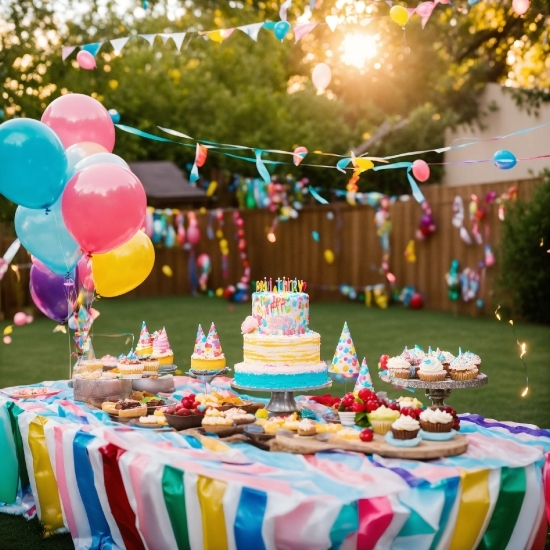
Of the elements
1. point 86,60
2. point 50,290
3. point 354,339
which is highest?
point 86,60

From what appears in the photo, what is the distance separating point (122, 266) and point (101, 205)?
3.29ft

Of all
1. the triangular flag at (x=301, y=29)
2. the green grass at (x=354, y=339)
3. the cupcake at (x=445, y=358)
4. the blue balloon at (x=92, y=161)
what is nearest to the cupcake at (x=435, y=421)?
the cupcake at (x=445, y=358)

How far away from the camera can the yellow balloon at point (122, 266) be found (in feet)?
18.8

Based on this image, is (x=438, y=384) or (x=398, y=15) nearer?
(x=438, y=384)

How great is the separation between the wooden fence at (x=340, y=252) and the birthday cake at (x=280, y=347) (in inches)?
342

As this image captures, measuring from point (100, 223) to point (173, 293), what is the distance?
14480mm

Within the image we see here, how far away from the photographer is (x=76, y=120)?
221 inches

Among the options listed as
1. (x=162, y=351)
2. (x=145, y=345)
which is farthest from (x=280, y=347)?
(x=145, y=345)

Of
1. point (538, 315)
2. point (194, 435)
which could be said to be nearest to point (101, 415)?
point (194, 435)

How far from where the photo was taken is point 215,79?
2969 centimetres

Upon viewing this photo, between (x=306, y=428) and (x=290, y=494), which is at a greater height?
(x=306, y=428)

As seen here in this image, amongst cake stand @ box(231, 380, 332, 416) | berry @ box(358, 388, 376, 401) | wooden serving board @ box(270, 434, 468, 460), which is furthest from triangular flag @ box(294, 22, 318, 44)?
wooden serving board @ box(270, 434, 468, 460)

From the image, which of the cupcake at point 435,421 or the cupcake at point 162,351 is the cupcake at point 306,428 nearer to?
the cupcake at point 435,421

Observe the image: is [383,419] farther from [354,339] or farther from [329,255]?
[329,255]
